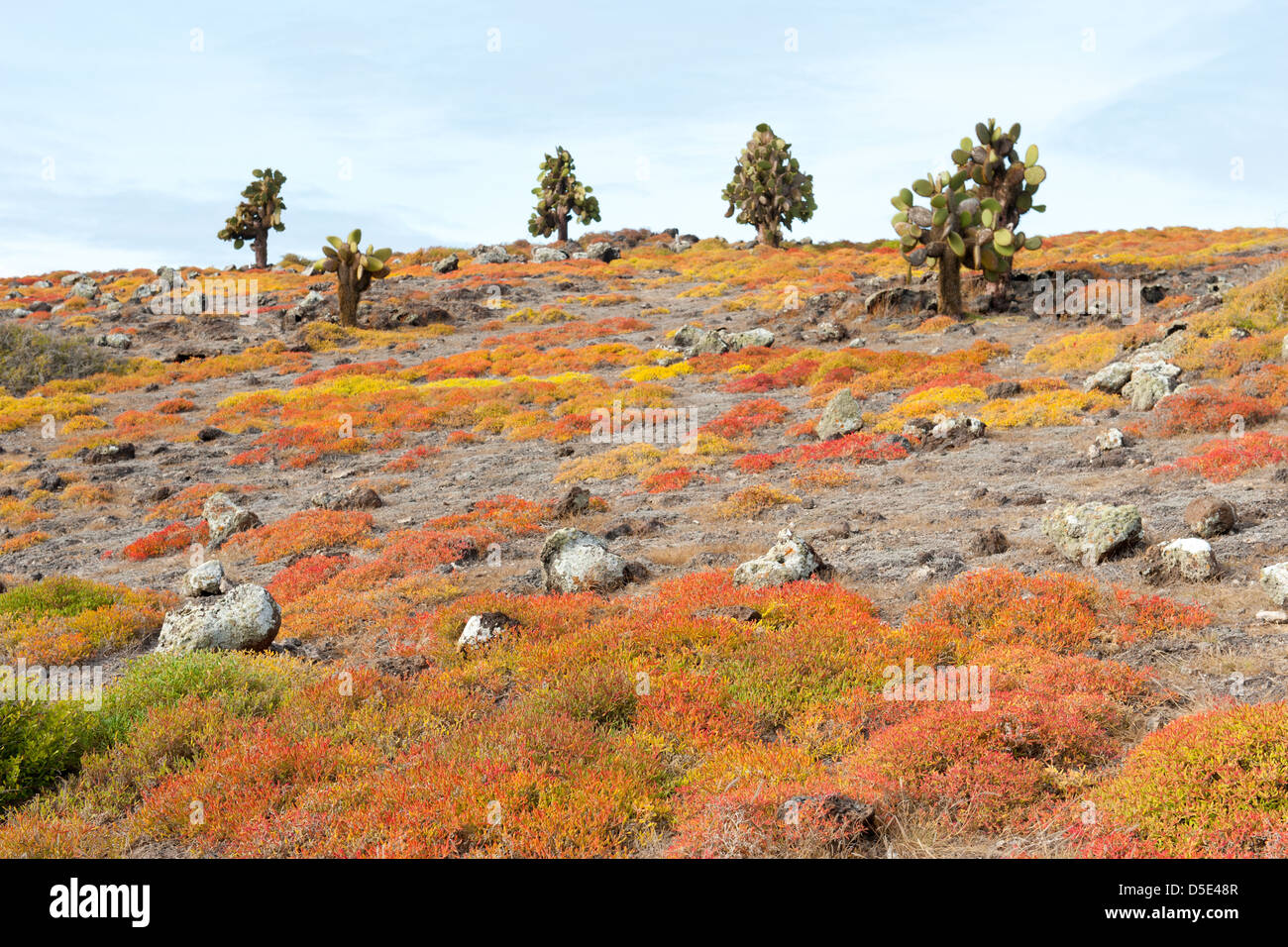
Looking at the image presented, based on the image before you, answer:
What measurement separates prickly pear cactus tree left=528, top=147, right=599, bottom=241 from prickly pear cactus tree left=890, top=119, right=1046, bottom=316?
48.4 m

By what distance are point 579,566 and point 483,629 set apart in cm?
229

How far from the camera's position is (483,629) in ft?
29.3

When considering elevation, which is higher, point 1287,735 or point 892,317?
point 892,317

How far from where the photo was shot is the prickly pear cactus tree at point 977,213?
3297 cm

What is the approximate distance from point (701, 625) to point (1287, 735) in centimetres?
483

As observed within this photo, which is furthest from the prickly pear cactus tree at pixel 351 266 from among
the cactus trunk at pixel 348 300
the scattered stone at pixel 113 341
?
the scattered stone at pixel 113 341

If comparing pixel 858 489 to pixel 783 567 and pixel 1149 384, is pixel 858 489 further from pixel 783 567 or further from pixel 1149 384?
pixel 1149 384

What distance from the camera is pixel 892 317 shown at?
35.9 m

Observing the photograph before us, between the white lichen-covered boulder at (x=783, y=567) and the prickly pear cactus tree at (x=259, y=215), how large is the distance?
68867mm

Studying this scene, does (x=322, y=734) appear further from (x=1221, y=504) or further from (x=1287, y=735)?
(x=1221, y=504)

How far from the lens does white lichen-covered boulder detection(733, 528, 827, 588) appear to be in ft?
33.1

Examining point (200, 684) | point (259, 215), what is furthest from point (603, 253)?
point (200, 684)

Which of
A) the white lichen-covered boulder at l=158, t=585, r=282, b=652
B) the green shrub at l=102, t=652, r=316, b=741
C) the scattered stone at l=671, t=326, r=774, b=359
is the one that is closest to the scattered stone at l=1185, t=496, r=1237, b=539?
the green shrub at l=102, t=652, r=316, b=741
